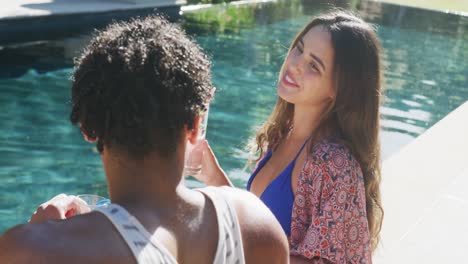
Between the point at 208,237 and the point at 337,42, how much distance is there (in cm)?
119

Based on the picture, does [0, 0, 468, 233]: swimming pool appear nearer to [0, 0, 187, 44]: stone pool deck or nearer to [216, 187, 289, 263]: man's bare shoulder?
[0, 0, 187, 44]: stone pool deck

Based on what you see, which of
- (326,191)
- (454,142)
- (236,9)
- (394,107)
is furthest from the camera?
(236,9)

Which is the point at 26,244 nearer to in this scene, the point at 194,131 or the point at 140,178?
the point at 140,178

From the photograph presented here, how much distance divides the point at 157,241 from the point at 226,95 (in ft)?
25.9

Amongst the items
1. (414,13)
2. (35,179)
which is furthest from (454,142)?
(414,13)

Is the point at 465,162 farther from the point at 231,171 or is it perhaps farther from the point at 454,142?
the point at 231,171

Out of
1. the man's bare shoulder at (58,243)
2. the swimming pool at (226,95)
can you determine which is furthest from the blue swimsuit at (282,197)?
the swimming pool at (226,95)

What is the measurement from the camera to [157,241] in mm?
1298

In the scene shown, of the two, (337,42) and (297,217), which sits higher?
(337,42)

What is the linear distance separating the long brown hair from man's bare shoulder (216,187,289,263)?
2.57ft

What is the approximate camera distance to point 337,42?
2383 millimetres

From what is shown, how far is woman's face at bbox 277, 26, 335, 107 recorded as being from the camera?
2.42 metres

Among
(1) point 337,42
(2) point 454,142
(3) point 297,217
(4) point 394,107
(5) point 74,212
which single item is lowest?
(4) point 394,107

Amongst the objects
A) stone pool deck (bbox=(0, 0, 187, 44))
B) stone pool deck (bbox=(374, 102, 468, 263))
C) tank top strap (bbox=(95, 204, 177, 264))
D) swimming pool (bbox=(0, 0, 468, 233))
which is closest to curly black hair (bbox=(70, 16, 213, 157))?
tank top strap (bbox=(95, 204, 177, 264))
